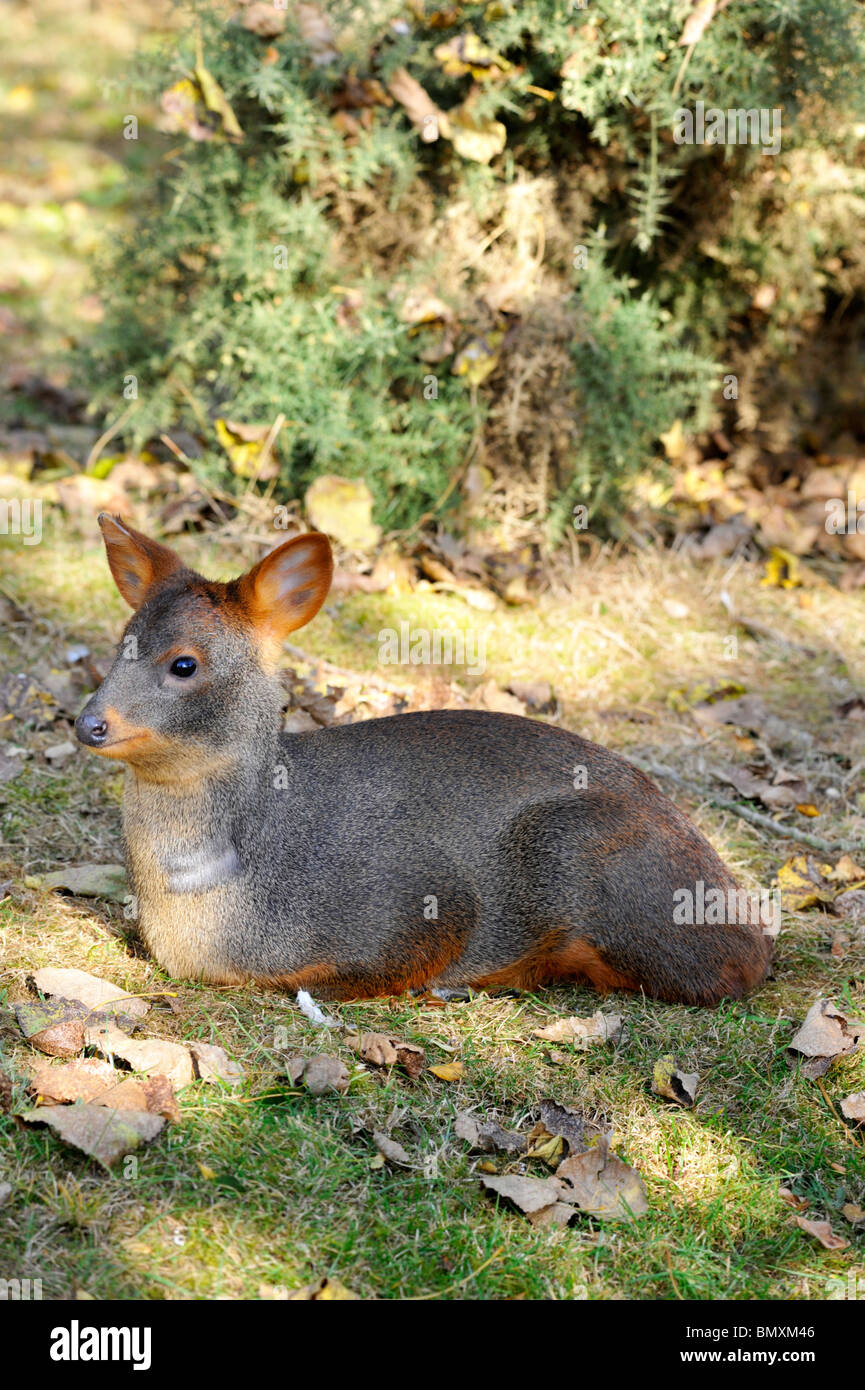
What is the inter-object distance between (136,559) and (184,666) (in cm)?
44

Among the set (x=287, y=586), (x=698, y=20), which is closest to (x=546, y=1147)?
(x=287, y=586)

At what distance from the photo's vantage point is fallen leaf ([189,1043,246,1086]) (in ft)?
11.5

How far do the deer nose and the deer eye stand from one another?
10.7 inches

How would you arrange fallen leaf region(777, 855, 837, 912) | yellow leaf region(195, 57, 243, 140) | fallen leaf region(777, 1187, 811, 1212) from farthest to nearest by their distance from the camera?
1. yellow leaf region(195, 57, 243, 140)
2. fallen leaf region(777, 855, 837, 912)
3. fallen leaf region(777, 1187, 811, 1212)

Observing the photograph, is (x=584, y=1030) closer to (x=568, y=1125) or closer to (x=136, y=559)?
(x=568, y=1125)

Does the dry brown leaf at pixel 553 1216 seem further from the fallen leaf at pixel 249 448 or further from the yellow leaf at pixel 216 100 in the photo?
the yellow leaf at pixel 216 100

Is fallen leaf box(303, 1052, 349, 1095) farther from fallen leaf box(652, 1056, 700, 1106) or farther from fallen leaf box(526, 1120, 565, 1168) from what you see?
fallen leaf box(652, 1056, 700, 1106)

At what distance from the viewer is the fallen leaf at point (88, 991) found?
3.74m

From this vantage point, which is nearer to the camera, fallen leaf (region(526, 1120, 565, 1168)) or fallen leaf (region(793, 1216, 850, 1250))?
fallen leaf (region(793, 1216, 850, 1250))

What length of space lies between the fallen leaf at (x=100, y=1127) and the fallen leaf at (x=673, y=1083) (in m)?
1.39

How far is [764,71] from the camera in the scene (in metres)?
6.49

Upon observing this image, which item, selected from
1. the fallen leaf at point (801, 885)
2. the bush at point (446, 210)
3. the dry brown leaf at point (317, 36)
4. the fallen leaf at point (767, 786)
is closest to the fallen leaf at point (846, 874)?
the fallen leaf at point (801, 885)

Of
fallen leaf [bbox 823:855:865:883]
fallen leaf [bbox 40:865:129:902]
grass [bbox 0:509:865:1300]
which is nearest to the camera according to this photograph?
grass [bbox 0:509:865:1300]

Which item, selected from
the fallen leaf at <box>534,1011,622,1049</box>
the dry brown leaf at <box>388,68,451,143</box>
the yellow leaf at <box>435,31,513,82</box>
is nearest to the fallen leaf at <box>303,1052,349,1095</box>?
the fallen leaf at <box>534,1011,622,1049</box>
